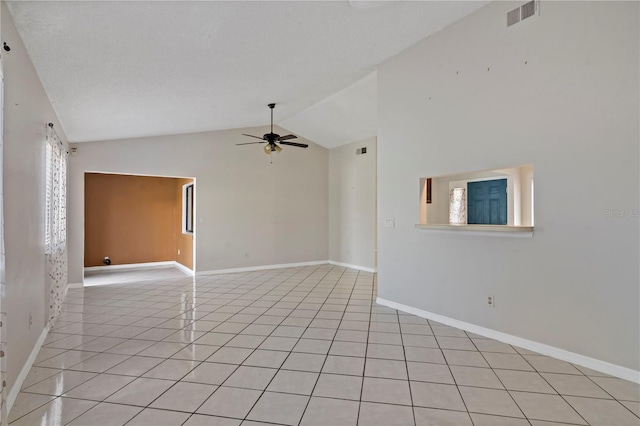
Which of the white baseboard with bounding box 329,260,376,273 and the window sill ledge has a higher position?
the window sill ledge

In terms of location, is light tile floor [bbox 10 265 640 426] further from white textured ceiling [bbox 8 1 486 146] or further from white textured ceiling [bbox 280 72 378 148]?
white textured ceiling [bbox 280 72 378 148]

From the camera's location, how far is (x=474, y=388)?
7.73ft

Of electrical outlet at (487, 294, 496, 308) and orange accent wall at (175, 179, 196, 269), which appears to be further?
orange accent wall at (175, 179, 196, 269)

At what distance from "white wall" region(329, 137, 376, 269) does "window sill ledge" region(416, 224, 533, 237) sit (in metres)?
3.27

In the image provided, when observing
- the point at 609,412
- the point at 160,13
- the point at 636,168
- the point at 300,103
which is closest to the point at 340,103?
the point at 300,103

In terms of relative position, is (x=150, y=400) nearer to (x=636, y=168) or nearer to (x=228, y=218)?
(x=636, y=168)

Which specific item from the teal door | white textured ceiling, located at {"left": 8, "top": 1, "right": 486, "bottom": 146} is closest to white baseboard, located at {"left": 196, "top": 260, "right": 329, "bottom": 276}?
white textured ceiling, located at {"left": 8, "top": 1, "right": 486, "bottom": 146}

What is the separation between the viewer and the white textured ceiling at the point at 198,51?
2475 millimetres

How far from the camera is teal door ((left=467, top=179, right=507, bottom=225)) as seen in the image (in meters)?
3.65

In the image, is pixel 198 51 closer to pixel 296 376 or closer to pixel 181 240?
pixel 296 376

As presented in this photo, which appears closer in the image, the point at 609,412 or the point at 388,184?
the point at 609,412

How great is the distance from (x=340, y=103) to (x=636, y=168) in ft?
14.4

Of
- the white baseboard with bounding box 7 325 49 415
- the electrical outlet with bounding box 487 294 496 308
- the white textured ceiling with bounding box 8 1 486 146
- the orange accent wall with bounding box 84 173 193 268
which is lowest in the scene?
the white baseboard with bounding box 7 325 49 415

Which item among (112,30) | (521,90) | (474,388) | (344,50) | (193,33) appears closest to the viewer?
(474,388)
